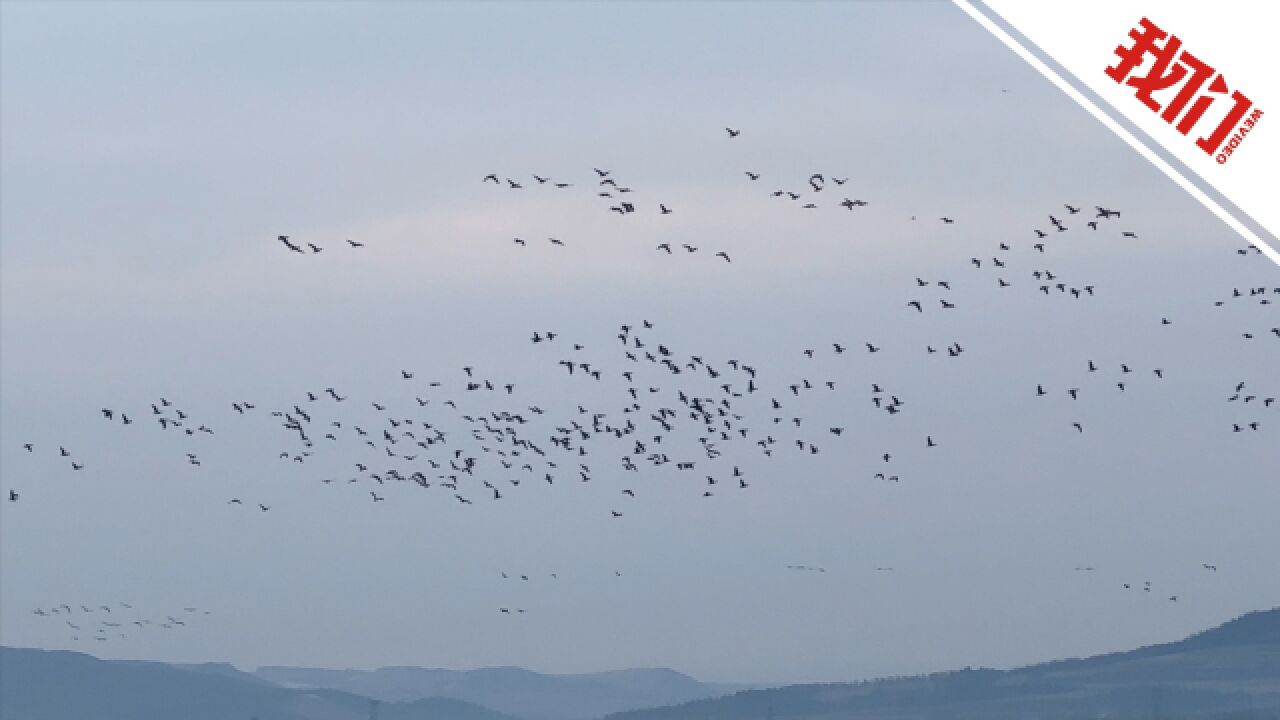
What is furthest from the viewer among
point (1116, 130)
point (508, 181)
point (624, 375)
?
point (624, 375)

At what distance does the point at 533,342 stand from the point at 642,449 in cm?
679

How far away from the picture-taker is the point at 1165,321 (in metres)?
72.8

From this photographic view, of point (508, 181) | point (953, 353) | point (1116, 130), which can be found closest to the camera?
point (1116, 130)

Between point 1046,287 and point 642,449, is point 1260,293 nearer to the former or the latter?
point 1046,287

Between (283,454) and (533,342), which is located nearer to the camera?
(533,342)

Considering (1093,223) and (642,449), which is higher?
(1093,223)

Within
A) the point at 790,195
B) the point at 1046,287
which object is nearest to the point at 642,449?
the point at 790,195

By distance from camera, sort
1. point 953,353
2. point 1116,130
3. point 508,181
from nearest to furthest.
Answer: point 1116,130, point 508,181, point 953,353

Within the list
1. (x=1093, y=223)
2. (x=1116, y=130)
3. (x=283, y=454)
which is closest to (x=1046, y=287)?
(x=1093, y=223)

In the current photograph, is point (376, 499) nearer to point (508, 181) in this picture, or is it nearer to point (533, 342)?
point (533, 342)

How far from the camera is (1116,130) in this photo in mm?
48344

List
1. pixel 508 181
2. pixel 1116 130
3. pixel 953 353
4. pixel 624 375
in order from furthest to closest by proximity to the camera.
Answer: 1. pixel 624 375
2. pixel 953 353
3. pixel 508 181
4. pixel 1116 130

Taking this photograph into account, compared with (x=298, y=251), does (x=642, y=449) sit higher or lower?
lower

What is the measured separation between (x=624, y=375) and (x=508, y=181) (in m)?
14.8
